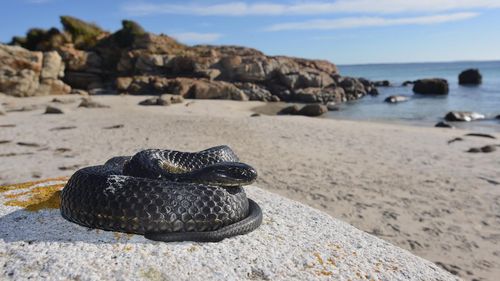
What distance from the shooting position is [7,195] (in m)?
5.26

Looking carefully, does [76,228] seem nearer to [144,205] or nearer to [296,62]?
[144,205]

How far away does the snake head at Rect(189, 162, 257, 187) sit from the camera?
4.32m

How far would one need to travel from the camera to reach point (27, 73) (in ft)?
90.7

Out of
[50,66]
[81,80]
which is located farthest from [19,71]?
[81,80]

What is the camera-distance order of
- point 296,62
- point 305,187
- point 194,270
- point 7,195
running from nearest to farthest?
point 194,270 < point 7,195 < point 305,187 < point 296,62

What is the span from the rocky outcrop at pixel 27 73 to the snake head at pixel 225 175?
2681 cm

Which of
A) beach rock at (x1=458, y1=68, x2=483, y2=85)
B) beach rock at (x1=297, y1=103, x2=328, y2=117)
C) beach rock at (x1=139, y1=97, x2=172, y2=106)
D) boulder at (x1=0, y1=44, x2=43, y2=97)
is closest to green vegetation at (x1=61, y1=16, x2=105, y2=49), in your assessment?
boulder at (x1=0, y1=44, x2=43, y2=97)

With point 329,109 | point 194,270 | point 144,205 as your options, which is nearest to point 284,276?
point 194,270

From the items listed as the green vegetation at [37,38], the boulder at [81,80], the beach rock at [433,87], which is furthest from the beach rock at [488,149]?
the beach rock at [433,87]

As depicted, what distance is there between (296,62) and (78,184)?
45.9 m

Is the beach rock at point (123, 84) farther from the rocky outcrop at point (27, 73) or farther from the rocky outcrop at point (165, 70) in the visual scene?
the rocky outcrop at point (27, 73)

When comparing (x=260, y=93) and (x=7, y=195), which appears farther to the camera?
(x=260, y=93)

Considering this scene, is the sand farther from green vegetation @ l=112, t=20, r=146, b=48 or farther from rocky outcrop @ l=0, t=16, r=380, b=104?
green vegetation @ l=112, t=20, r=146, b=48

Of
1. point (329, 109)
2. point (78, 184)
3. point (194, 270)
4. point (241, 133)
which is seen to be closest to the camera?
point (194, 270)
